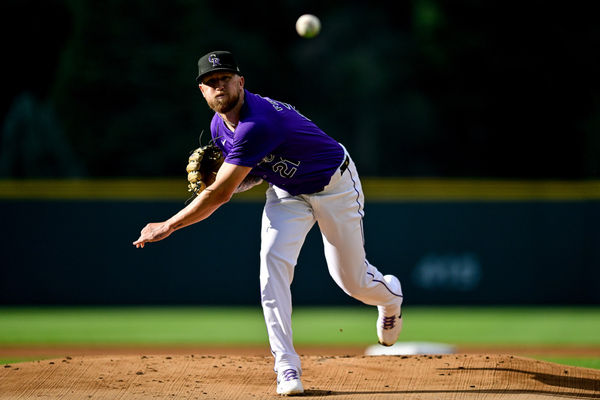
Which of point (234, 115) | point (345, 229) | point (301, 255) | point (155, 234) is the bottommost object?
point (301, 255)

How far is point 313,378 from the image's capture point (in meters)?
4.68

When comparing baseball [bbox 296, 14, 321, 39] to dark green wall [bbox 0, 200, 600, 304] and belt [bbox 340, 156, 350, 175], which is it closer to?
belt [bbox 340, 156, 350, 175]

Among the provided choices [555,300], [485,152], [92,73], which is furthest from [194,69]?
[555,300]

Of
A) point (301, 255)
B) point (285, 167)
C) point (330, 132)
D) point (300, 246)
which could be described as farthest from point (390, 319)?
point (330, 132)

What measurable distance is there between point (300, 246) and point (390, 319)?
0.89 metres

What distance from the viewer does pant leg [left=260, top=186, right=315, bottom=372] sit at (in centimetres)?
431

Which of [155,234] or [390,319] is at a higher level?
[155,234]

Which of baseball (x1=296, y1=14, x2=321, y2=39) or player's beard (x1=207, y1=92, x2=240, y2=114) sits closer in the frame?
player's beard (x1=207, y1=92, x2=240, y2=114)

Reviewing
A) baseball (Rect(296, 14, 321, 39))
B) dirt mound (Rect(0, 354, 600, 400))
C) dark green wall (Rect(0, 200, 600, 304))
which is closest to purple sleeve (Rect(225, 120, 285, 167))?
dirt mound (Rect(0, 354, 600, 400))

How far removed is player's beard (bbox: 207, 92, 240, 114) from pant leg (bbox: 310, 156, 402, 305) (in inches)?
25.3

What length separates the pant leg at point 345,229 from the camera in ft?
15.0

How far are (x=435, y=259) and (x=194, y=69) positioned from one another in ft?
32.5

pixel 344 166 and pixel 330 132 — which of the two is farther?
pixel 330 132

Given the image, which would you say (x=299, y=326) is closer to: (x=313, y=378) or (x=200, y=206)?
(x=313, y=378)
